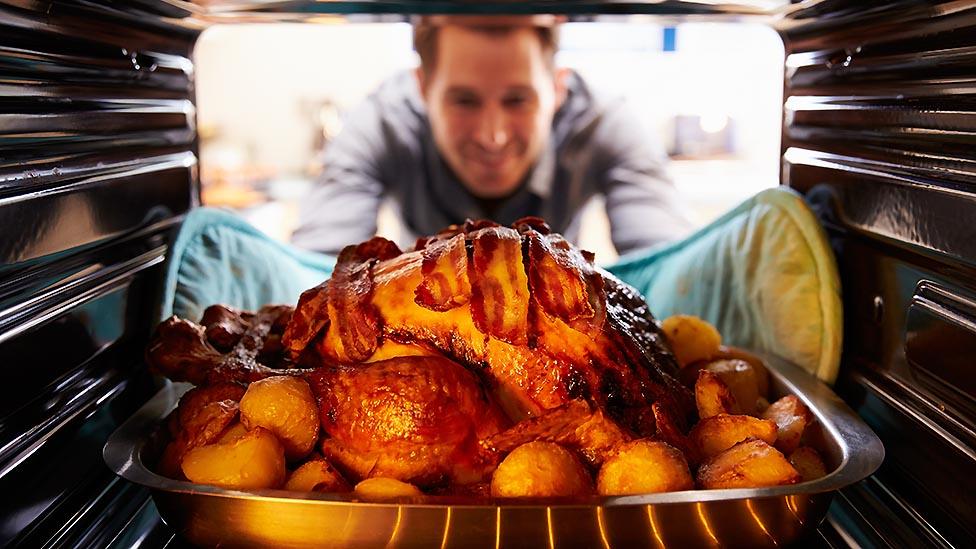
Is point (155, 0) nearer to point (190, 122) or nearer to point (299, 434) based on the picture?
point (190, 122)

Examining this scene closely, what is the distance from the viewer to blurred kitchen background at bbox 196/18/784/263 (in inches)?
216

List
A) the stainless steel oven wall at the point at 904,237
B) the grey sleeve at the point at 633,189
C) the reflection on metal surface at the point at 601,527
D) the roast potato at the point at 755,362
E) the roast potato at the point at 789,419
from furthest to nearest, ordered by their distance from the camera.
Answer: the grey sleeve at the point at 633,189
the roast potato at the point at 755,362
the roast potato at the point at 789,419
the stainless steel oven wall at the point at 904,237
the reflection on metal surface at the point at 601,527

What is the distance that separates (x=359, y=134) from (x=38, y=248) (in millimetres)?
1974

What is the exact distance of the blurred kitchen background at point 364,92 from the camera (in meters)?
5.48

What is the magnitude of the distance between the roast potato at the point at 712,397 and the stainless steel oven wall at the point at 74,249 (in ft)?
2.39

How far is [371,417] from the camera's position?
3.33ft

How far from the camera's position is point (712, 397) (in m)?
1.15

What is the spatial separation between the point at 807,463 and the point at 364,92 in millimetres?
4694

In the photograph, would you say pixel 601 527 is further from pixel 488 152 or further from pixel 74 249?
pixel 488 152

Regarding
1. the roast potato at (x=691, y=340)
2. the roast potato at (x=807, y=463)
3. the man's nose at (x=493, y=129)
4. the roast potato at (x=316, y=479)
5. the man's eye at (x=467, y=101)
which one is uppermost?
the man's eye at (x=467, y=101)

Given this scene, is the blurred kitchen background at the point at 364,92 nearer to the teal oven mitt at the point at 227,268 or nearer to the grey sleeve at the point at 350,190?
the grey sleeve at the point at 350,190

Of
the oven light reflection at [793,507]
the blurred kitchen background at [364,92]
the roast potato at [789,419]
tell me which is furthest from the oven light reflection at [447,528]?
the blurred kitchen background at [364,92]

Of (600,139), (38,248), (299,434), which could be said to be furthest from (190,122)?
(600,139)

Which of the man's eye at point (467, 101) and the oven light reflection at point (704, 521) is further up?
the man's eye at point (467, 101)
